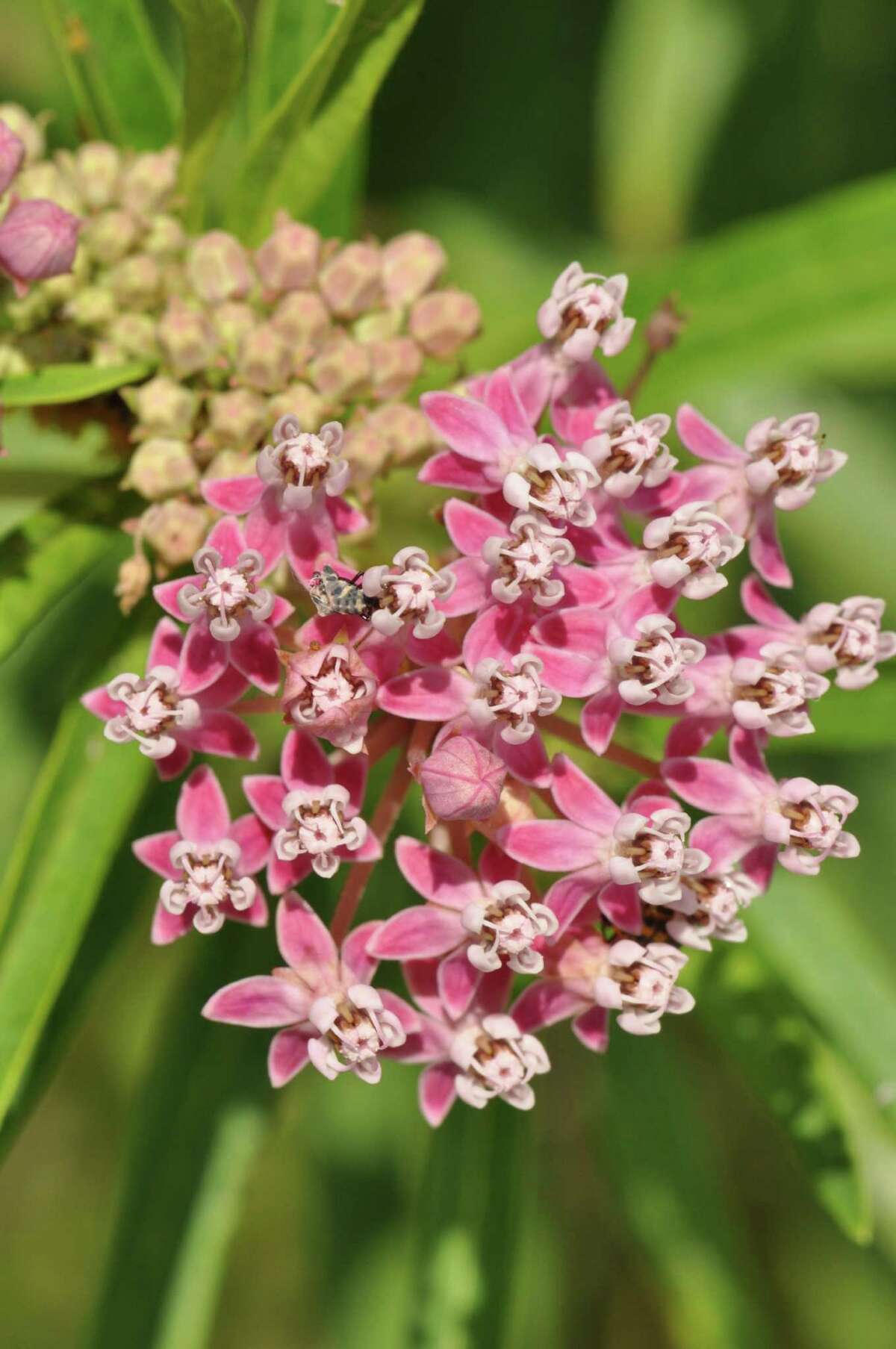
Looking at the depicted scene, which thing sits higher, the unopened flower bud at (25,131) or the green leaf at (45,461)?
the unopened flower bud at (25,131)

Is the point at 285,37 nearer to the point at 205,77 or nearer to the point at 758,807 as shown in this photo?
the point at 205,77

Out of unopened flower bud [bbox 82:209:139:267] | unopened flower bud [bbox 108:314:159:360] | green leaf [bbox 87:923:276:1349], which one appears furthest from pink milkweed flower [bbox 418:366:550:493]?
green leaf [bbox 87:923:276:1349]

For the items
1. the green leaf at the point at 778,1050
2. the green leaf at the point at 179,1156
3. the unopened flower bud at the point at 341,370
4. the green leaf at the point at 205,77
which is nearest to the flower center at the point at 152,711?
the unopened flower bud at the point at 341,370

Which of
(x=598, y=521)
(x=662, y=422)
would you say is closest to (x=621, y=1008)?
(x=598, y=521)

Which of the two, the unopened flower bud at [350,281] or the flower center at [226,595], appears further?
the unopened flower bud at [350,281]

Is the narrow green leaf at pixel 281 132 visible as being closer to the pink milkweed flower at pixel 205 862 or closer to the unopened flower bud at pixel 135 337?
the unopened flower bud at pixel 135 337

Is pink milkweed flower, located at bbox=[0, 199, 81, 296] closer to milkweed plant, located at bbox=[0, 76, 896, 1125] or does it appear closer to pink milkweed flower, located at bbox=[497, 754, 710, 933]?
milkweed plant, located at bbox=[0, 76, 896, 1125]

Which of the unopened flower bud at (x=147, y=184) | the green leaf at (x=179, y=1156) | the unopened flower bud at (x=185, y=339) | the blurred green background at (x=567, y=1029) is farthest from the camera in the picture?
the green leaf at (x=179, y=1156)

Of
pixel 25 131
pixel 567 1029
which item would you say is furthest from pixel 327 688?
pixel 567 1029
